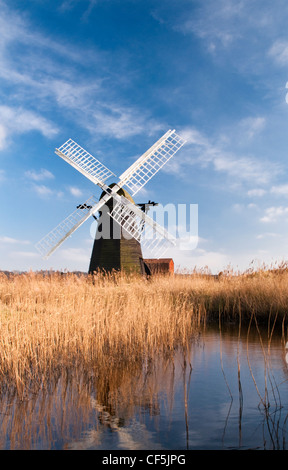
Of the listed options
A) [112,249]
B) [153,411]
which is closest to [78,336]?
[153,411]

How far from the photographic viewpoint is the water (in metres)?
3.29

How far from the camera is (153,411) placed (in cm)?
398

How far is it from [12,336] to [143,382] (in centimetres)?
195

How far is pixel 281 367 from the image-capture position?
18.9ft

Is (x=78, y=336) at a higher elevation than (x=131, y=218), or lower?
lower

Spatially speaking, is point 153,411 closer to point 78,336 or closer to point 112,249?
point 78,336

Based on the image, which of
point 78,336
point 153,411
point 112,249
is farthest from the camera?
point 112,249

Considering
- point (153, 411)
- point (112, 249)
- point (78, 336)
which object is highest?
point (112, 249)

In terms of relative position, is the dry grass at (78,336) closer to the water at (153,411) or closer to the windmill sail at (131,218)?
the water at (153,411)

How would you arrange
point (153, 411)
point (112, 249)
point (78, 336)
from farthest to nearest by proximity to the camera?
point (112, 249) < point (78, 336) < point (153, 411)

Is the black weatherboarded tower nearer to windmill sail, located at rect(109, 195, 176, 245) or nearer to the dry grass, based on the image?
windmill sail, located at rect(109, 195, 176, 245)

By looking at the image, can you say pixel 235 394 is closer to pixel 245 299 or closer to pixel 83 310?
pixel 83 310

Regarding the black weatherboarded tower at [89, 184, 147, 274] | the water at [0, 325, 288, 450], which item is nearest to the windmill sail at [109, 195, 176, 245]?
the black weatherboarded tower at [89, 184, 147, 274]

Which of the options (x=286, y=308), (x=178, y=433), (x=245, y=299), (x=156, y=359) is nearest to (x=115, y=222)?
(x=245, y=299)
